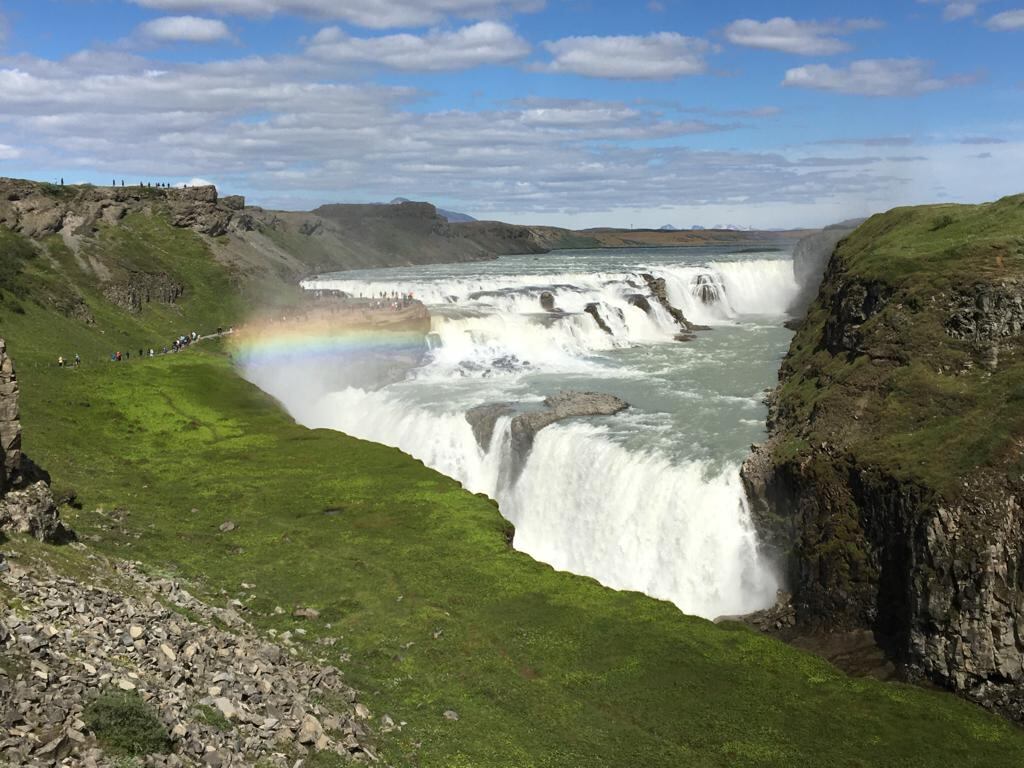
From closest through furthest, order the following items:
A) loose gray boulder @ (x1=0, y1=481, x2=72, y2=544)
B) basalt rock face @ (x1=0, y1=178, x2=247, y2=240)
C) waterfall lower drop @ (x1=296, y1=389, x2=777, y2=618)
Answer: loose gray boulder @ (x1=0, y1=481, x2=72, y2=544) → waterfall lower drop @ (x1=296, y1=389, x2=777, y2=618) → basalt rock face @ (x1=0, y1=178, x2=247, y2=240)

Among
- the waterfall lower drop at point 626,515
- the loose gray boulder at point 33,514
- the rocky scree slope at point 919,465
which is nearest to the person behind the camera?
the loose gray boulder at point 33,514

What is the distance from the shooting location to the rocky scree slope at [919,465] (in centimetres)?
2938

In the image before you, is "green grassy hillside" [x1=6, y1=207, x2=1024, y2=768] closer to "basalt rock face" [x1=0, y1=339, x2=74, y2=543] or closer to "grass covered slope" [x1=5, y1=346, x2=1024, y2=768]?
"grass covered slope" [x1=5, y1=346, x2=1024, y2=768]

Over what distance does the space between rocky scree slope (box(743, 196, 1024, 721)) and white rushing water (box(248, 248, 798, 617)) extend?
2516mm

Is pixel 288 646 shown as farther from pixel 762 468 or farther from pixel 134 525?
pixel 762 468

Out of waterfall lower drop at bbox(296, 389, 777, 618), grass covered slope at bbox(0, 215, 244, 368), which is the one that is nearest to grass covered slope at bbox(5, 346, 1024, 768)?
waterfall lower drop at bbox(296, 389, 777, 618)

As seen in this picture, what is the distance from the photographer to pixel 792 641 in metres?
33.7

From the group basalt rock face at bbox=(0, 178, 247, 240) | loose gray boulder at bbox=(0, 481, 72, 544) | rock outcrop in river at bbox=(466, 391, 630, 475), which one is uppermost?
basalt rock face at bbox=(0, 178, 247, 240)

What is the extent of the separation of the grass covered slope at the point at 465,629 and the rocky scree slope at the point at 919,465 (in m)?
3.22

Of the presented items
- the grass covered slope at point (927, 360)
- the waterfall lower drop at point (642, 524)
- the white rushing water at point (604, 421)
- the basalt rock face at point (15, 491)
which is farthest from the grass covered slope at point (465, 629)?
the grass covered slope at point (927, 360)

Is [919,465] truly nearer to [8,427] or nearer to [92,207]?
[8,427]

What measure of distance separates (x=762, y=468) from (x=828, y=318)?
20.7 meters

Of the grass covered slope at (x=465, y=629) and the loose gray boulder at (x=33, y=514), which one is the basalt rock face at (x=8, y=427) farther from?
the grass covered slope at (x=465, y=629)

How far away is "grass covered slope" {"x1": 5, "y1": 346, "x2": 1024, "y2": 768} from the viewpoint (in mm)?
23641
